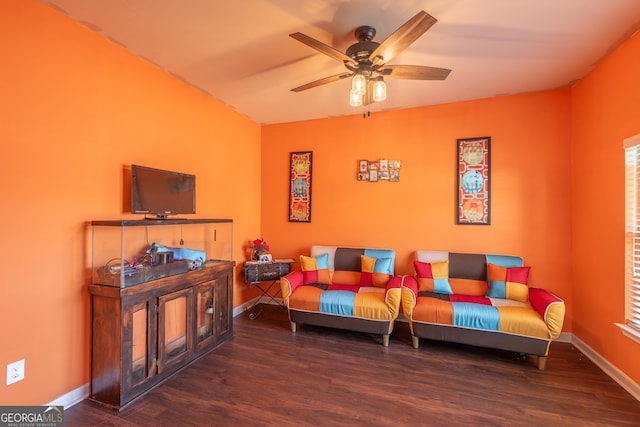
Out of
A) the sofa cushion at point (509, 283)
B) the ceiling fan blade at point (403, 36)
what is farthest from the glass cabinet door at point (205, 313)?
the sofa cushion at point (509, 283)

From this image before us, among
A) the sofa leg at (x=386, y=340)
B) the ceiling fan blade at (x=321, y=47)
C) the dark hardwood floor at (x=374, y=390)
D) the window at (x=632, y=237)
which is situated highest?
the ceiling fan blade at (x=321, y=47)

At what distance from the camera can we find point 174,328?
2.34 m

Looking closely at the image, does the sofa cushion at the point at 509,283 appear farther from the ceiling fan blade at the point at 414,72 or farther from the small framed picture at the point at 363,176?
the ceiling fan blade at the point at 414,72

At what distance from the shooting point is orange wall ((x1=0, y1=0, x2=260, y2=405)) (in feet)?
5.48

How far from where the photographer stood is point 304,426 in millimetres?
1756

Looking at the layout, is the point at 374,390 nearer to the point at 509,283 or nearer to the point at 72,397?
the point at 509,283

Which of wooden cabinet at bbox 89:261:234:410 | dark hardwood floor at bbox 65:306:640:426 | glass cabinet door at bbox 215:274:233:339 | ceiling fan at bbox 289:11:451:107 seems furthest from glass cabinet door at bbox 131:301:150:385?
A: ceiling fan at bbox 289:11:451:107

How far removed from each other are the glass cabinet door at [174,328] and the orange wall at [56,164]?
1.66ft

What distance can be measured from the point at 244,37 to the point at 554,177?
11.6 feet

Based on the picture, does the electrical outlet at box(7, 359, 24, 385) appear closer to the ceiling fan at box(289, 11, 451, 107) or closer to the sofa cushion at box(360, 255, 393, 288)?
the ceiling fan at box(289, 11, 451, 107)

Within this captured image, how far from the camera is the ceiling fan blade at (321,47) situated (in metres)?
1.61

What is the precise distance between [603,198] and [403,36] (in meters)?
2.44

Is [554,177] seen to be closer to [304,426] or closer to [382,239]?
[382,239]

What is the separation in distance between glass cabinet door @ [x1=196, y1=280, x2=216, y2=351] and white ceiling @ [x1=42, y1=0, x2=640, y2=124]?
2133 millimetres
